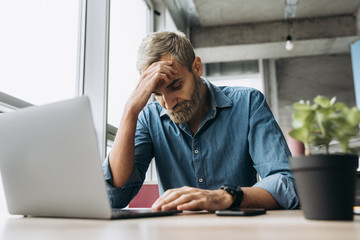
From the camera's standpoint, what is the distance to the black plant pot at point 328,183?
555 millimetres

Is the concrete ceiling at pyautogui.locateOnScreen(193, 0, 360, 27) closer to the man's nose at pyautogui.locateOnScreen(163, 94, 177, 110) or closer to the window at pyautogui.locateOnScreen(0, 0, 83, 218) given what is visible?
the window at pyautogui.locateOnScreen(0, 0, 83, 218)

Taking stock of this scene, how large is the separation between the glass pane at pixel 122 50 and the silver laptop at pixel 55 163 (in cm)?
193

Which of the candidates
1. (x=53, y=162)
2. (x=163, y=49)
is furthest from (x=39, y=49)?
(x=53, y=162)

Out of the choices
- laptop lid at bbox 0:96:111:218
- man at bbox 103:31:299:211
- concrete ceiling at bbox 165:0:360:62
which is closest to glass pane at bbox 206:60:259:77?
concrete ceiling at bbox 165:0:360:62

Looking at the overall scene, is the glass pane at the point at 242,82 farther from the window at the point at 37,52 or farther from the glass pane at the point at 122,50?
the window at the point at 37,52

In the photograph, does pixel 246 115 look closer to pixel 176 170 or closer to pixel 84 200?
pixel 176 170

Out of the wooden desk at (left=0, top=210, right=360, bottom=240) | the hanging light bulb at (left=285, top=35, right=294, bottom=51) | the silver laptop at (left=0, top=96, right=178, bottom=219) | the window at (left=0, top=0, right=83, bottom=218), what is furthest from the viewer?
the hanging light bulb at (left=285, top=35, right=294, bottom=51)

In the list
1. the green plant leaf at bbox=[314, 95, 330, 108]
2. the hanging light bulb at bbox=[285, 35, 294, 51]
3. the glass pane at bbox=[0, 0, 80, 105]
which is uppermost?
the hanging light bulb at bbox=[285, 35, 294, 51]

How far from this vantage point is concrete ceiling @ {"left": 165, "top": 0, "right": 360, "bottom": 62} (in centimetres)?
520

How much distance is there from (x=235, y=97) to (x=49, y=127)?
1.02m

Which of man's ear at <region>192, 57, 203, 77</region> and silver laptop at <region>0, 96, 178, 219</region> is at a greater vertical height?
man's ear at <region>192, 57, 203, 77</region>

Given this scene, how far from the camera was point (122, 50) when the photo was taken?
124 inches

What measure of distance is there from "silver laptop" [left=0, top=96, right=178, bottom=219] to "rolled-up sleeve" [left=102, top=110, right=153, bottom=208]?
18.0 inches

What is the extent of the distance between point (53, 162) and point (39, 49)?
1311mm
